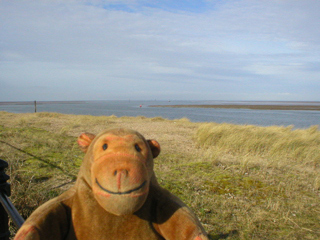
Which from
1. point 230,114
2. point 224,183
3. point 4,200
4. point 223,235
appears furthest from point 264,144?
point 230,114

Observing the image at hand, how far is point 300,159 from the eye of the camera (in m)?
7.40

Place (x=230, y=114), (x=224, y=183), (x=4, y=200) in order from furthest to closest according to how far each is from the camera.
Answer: (x=230, y=114), (x=224, y=183), (x=4, y=200)

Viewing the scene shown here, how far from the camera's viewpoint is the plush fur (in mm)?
1280

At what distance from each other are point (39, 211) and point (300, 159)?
299 inches

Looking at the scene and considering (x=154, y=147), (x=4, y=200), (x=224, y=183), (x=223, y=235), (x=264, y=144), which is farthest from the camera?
(x=264, y=144)

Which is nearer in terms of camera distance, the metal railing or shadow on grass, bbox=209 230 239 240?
the metal railing

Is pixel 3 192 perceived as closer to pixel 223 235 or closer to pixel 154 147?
pixel 154 147

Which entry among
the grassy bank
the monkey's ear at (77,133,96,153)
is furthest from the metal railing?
the grassy bank

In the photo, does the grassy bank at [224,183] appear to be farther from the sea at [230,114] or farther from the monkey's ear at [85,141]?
the sea at [230,114]

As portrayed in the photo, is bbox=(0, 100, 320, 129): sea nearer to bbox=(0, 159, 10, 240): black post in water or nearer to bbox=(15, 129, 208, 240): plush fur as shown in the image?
bbox=(15, 129, 208, 240): plush fur

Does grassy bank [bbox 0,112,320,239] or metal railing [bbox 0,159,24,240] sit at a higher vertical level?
metal railing [bbox 0,159,24,240]

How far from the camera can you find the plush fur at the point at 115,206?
1.28 metres

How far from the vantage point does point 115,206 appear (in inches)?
49.9

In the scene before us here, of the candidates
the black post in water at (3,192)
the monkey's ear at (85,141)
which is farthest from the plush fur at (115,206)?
the black post in water at (3,192)
